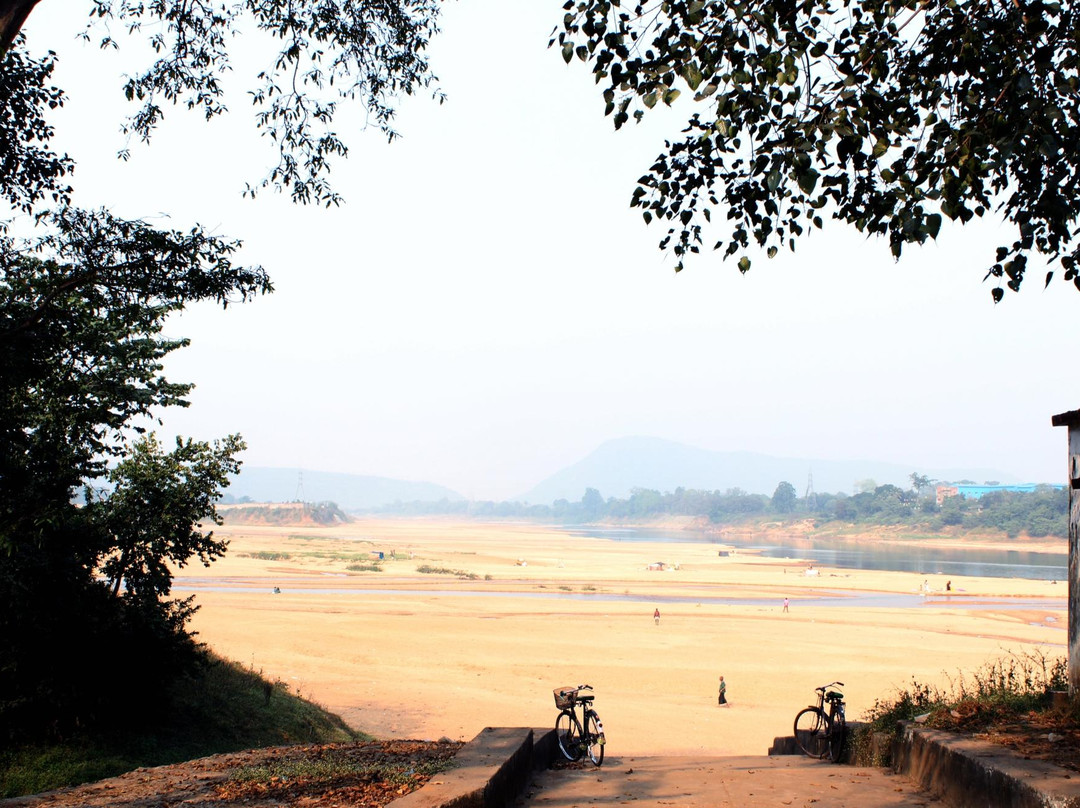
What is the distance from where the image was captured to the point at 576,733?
1094cm

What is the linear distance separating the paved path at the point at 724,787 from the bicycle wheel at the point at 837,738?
0.95 meters

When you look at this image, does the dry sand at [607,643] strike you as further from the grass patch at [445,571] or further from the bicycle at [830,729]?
the bicycle at [830,729]

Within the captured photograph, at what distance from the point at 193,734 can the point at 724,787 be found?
9789 millimetres

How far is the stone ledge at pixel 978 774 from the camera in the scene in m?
5.54

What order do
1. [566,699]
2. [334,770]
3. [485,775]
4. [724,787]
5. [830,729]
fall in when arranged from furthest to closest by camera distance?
[566,699], [830,729], [334,770], [724,787], [485,775]

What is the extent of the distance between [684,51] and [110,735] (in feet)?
40.0

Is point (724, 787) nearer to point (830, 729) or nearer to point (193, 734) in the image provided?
point (830, 729)

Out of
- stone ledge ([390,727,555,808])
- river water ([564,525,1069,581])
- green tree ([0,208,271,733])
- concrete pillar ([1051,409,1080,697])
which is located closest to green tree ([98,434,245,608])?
green tree ([0,208,271,733])

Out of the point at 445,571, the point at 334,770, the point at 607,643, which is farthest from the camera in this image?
the point at 445,571

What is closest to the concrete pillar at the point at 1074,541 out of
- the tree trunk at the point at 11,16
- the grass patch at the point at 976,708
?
the grass patch at the point at 976,708

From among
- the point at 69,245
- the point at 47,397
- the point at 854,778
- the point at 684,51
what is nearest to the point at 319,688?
the point at 47,397

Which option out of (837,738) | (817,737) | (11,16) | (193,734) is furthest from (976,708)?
(193,734)

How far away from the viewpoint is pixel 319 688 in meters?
25.2

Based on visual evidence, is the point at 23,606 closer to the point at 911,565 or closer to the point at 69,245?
the point at 69,245
